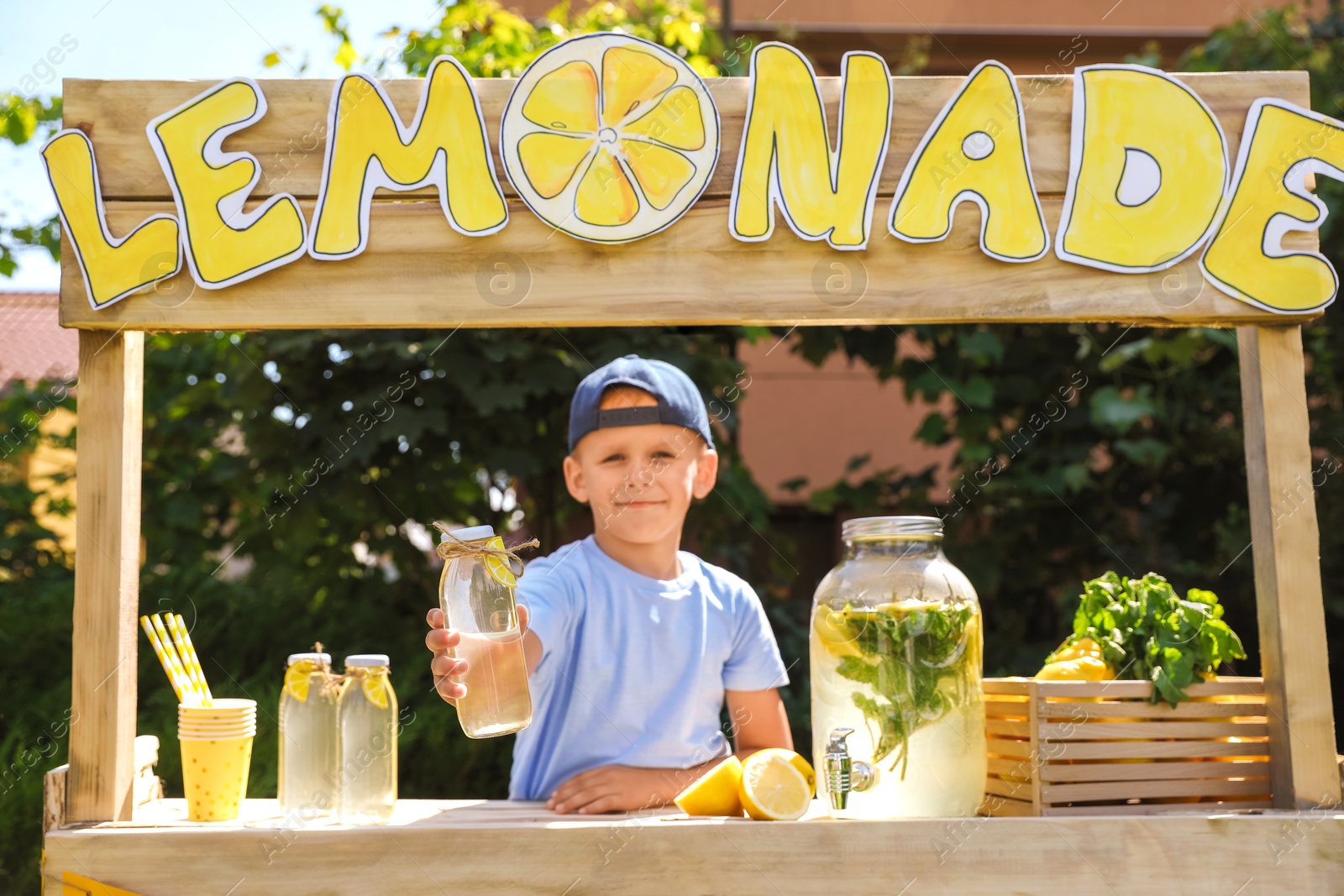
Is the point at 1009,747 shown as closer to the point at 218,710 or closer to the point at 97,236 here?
the point at 218,710

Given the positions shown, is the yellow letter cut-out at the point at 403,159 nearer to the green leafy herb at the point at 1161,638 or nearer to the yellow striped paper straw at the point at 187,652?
the yellow striped paper straw at the point at 187,652

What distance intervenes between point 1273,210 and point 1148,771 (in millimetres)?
905

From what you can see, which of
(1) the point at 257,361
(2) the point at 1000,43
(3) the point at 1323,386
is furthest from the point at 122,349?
(2) the point at 1000,43

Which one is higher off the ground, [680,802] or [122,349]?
[122,349]

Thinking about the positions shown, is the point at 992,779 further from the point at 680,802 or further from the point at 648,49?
the point at 648,49

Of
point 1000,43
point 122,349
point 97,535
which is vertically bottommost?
point 97,535

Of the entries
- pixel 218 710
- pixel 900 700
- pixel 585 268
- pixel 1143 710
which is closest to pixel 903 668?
pixel 900 700

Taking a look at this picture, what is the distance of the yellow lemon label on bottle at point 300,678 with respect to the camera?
5.45 ft

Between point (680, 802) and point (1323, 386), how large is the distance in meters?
4.26

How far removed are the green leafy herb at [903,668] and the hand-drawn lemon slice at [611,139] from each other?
2.28 ft

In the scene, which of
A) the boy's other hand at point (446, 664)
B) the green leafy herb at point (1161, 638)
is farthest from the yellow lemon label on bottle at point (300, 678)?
the green leafy herb at point (1161, 638)

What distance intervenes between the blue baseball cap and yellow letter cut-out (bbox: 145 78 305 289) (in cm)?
58

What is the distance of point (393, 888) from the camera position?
60.9 inches

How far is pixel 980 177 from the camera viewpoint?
5.72ft
